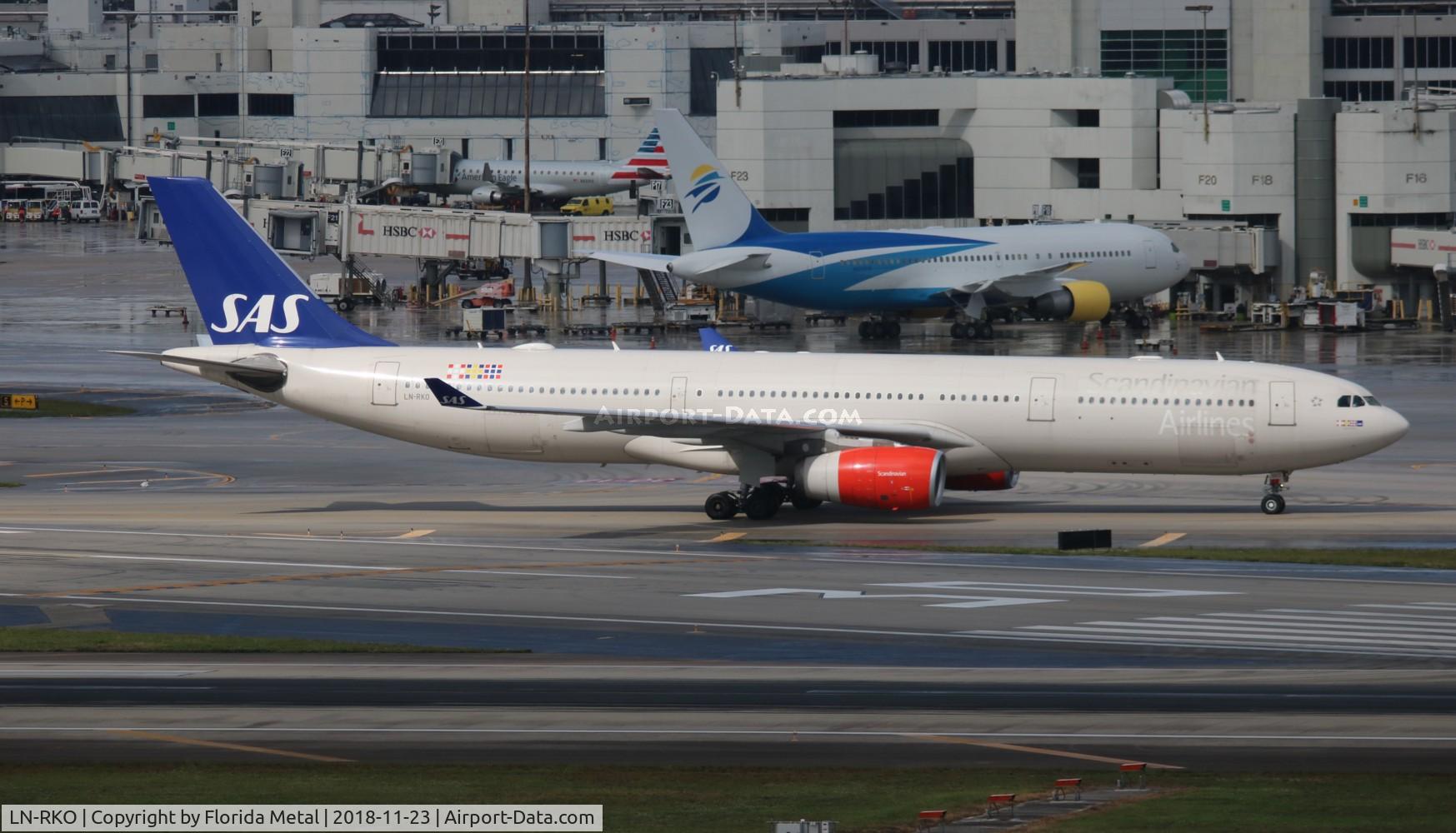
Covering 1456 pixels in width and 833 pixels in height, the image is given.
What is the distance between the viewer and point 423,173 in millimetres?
143250

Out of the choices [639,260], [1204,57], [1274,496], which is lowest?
[1274,496]

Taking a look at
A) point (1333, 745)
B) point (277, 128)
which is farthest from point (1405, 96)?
point (1333, 745)

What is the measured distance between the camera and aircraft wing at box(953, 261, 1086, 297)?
9394 centimetres

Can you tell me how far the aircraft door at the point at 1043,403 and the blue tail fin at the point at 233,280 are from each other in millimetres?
18271

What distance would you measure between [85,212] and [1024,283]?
357ft

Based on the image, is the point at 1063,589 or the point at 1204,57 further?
the point at 1204,57

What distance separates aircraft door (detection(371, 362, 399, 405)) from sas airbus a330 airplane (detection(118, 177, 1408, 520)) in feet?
0.20

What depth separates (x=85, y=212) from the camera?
579 ft

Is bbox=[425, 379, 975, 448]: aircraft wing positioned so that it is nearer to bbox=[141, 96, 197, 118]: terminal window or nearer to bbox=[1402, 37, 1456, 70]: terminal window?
bbox=[1402, 37, 1456, 70]: terminal window

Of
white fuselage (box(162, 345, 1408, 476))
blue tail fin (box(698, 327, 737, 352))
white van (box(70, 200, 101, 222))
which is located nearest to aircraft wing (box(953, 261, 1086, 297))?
blue tail fin (box(698, 327, 737, 352))

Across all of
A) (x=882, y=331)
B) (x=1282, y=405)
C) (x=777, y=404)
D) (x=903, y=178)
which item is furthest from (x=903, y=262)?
A: (x=1282, y=405)

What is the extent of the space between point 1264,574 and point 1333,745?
15015 millimetres

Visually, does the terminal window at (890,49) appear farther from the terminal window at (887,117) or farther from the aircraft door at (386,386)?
the aircraft door at (386,386)

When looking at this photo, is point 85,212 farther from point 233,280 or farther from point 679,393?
point 679,393
